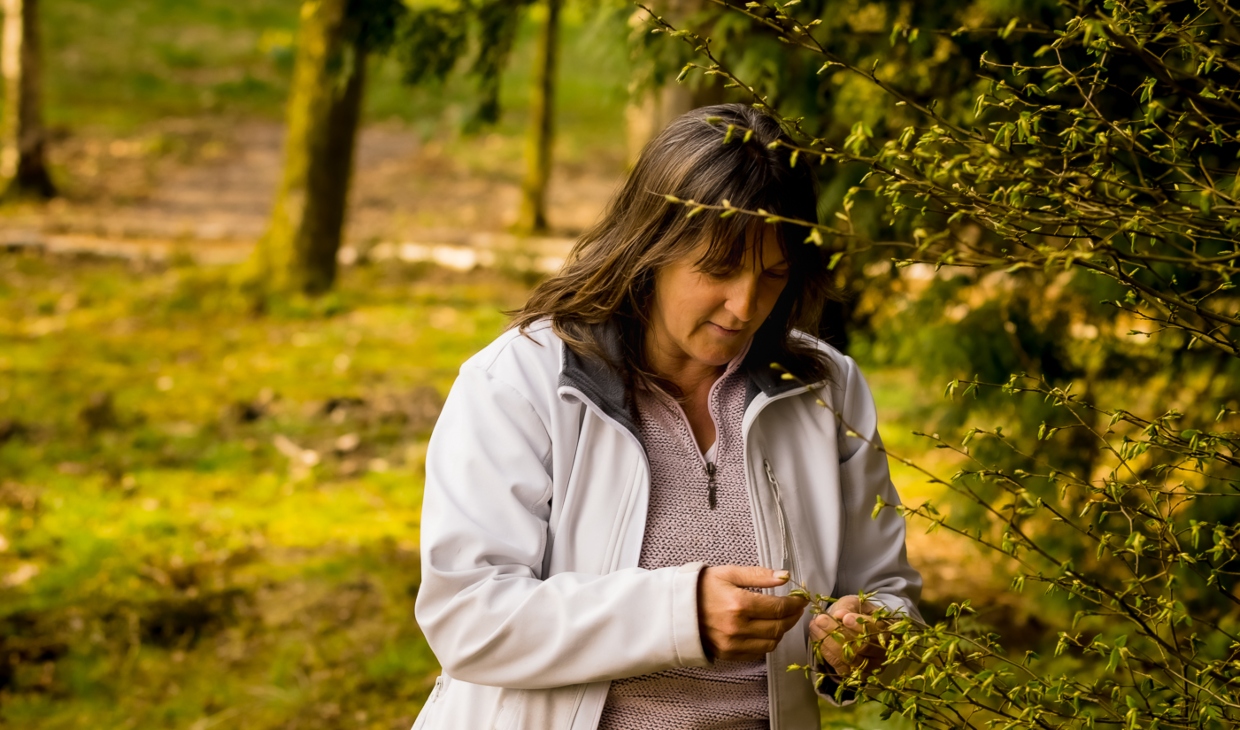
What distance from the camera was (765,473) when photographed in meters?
2.26

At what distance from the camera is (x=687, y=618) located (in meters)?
1.93

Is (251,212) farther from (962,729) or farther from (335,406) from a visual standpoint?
(962,729)

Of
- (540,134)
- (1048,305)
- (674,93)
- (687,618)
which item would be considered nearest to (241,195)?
(540,134)

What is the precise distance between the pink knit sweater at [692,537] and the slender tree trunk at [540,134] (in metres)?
10.5

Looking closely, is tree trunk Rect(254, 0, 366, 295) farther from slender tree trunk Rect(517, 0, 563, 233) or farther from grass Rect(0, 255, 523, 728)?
slender tree trunk Rect(517, 0, 563, 233)

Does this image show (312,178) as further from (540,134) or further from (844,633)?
(844,633)

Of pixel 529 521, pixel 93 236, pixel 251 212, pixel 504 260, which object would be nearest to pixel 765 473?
pixel 529 521

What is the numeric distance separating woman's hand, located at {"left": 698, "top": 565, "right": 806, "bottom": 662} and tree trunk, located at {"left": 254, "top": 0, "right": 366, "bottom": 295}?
27.4 feet

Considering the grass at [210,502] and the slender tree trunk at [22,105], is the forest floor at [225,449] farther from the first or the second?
the slender tree trunk at [22,105]

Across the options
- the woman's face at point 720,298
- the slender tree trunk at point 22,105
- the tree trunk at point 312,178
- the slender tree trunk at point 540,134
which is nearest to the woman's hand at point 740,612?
the woman's face at point 720,298

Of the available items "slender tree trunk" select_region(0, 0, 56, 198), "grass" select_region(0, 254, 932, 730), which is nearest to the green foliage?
"grass" select_region(0, 254, 932, 730)

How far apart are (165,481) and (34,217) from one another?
777 cm

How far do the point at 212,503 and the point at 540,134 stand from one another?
26.1ft

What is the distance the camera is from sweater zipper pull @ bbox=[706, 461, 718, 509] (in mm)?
2244
